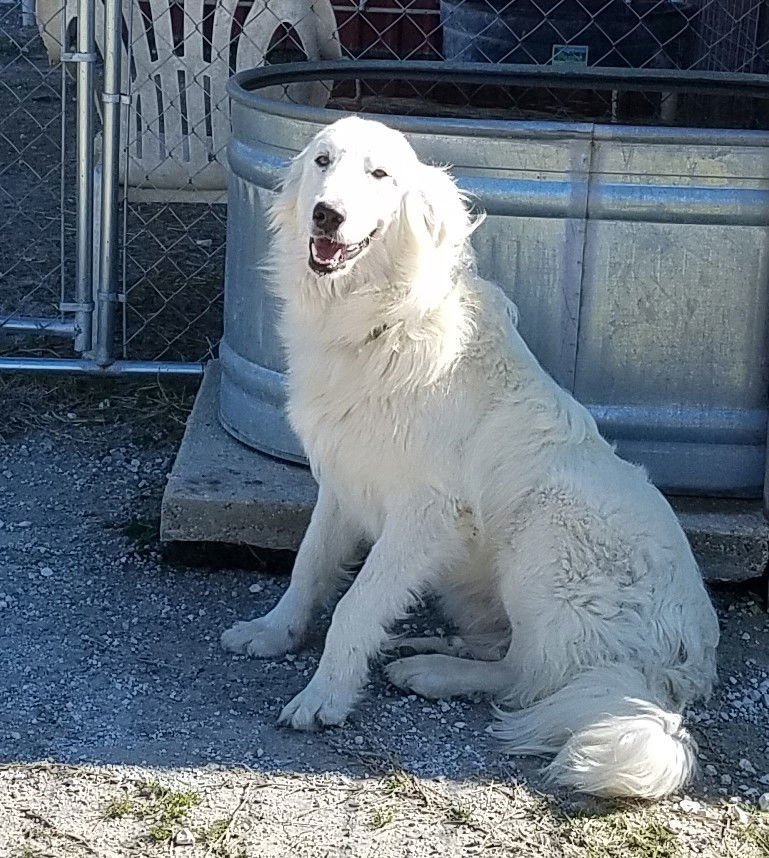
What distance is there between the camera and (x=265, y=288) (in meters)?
3.95

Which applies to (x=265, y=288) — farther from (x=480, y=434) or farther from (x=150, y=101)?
(x=150, y=101)

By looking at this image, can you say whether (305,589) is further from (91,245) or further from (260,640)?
(91,245)

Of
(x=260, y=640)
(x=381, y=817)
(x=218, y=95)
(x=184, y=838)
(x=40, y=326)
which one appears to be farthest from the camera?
(x=218, y=95)

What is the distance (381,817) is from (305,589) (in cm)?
81

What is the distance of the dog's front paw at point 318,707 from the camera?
3.10 m

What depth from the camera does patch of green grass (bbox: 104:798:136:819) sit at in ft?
8.97

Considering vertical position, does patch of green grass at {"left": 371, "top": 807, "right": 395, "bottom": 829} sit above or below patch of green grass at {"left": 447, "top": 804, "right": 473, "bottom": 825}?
above

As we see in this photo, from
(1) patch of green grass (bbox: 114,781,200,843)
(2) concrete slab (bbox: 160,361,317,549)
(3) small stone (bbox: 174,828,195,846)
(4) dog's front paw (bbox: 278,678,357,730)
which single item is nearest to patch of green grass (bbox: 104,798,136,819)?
(1) patch of green grass (bbox: 114,781,200,843)

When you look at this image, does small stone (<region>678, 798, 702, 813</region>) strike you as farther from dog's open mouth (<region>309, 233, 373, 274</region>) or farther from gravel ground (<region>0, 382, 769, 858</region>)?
dog's open mouth (<region>309, 233, 373, 274</region>)

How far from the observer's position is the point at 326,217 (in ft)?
9.55

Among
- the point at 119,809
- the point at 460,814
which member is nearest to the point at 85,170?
the point at 119,809

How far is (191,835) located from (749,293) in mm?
2138

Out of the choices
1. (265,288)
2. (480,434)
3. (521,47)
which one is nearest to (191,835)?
(480,434)

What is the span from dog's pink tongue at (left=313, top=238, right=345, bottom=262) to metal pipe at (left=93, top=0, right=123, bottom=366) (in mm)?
1837
